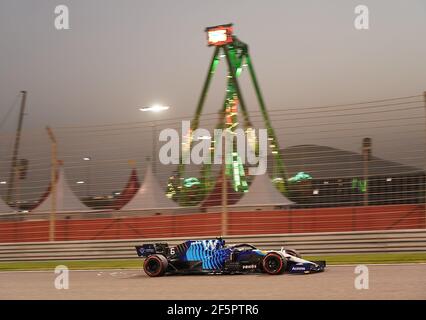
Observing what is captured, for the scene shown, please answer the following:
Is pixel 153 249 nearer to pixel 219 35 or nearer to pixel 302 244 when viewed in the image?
pixel 302 244

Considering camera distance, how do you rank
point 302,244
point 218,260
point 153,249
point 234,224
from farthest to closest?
point 234,224
point 302,244
point 153,249
point 218,260

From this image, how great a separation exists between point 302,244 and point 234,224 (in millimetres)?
2511

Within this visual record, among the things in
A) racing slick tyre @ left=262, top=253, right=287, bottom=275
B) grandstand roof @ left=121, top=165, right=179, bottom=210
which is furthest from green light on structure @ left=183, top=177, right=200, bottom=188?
racing slick tyre @ left=262, top=253, right=287, bottom=275

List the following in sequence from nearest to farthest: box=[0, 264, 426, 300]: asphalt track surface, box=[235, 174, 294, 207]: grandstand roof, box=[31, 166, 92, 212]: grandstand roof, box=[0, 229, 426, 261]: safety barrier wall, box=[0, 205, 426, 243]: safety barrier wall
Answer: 1. box=[0, 264, 426, 300]: asphalt track surface
2. box=[0, 229, 426, 261]: safety barrier wall
3. box=[0, 205, 426, 243]: safety barrier wall
4. box=[235, 174, 294, 207]: grandstand roof
5. box=[31, 166, 92, 212]: grandstand roof

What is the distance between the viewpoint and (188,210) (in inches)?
650

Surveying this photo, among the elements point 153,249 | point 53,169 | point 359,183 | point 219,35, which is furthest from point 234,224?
point 219,35

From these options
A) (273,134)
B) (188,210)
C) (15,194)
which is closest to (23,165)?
(15,194)

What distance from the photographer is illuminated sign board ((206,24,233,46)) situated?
40531mm

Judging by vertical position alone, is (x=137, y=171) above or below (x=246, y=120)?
below

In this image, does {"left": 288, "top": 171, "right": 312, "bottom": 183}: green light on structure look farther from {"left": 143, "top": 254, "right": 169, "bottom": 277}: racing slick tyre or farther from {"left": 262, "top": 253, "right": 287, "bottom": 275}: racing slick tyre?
{"left": 143, "top": 254, "right": 169, "bottom": 277}: racing slick tyre

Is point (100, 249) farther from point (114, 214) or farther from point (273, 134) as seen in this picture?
point (273, 134)

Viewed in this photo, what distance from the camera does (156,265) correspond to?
9.95m
